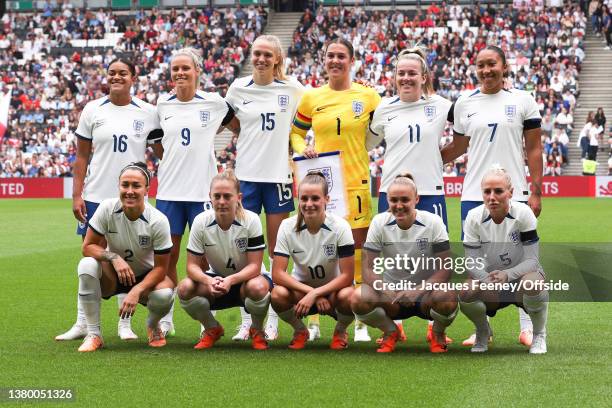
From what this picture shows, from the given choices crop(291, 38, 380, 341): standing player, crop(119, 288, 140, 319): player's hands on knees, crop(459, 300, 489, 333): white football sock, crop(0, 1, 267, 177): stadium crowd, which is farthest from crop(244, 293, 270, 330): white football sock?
crop(0, 1, 267, 177): stadium crowd

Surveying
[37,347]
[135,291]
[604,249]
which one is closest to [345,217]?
[135,291]

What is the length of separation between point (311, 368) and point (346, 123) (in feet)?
7.19

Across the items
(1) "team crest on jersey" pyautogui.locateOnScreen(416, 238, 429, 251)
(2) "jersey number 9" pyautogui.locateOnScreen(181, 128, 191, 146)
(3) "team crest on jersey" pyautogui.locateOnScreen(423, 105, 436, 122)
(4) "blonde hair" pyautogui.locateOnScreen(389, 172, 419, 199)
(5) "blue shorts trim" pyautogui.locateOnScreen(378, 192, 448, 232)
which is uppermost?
(3) "team crest on jersey" pyautogui.locateOnScreen(423, 105, 436, 122)

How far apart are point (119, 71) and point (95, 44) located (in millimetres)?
34244

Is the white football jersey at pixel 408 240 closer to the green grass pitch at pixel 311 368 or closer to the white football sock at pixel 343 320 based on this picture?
the white football sock at pixel 343 320

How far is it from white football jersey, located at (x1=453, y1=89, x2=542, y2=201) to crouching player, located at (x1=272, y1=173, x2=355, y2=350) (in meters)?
1.17

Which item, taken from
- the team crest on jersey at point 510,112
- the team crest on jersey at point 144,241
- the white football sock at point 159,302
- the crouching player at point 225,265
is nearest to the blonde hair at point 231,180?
the crouching player at point 225,265

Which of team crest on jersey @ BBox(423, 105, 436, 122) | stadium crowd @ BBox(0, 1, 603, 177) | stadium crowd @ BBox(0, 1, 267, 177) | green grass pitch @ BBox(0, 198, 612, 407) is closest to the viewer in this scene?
green grass pitch @ BBox(0, 198, 612, 407)

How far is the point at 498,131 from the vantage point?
7488mm

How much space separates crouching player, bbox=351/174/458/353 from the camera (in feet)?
22.9

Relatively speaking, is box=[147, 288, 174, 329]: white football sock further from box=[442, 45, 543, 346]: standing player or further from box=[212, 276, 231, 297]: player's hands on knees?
box=[442, 45, 543, 346]: standing player

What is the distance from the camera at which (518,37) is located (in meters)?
35.9

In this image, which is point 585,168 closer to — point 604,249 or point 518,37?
point 518,37

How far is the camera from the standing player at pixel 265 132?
8125 mm
